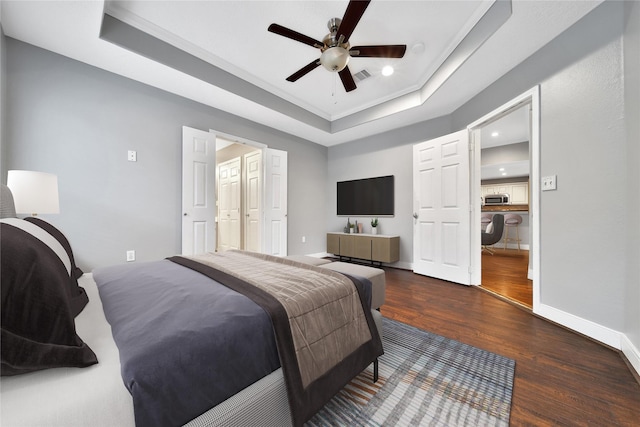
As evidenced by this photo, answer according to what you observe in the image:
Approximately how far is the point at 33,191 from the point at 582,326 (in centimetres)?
426

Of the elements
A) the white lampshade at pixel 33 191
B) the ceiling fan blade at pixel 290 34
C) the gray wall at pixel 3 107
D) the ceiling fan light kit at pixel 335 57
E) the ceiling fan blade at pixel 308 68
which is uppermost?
the ceiling fan blade at pixel 290 34

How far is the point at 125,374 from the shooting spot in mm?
564

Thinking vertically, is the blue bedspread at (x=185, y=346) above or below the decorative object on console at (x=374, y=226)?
below

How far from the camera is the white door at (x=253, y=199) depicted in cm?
412

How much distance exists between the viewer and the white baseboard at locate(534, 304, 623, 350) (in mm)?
1605

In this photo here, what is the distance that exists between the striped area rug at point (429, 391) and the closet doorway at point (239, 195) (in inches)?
121

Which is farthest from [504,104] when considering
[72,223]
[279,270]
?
[72,223]

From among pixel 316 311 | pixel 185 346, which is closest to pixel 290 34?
pixel 316 311

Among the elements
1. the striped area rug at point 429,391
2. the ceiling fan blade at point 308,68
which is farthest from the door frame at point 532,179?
the ceiling fan blade at point 308,68

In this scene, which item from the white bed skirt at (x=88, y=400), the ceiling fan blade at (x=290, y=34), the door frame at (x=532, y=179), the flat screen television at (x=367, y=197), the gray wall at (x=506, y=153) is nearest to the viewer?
the white bed skirt at (x=88, y=400)

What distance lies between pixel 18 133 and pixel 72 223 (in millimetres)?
901

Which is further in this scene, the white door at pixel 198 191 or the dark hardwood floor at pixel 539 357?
the white door at pixel 198 191

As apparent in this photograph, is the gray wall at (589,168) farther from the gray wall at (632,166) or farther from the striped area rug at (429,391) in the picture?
the striped area rug at (429,391)

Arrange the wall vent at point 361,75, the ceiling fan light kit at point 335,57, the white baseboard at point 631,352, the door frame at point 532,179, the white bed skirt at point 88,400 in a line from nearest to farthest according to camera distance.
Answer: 1. the white bed skirt at point 88,400
2. the white baseboard at point 631,352
3. the ceiling fan light kit at point 335,57
4. the door frame at point 532,179
5. the wall vent at point 361,75
